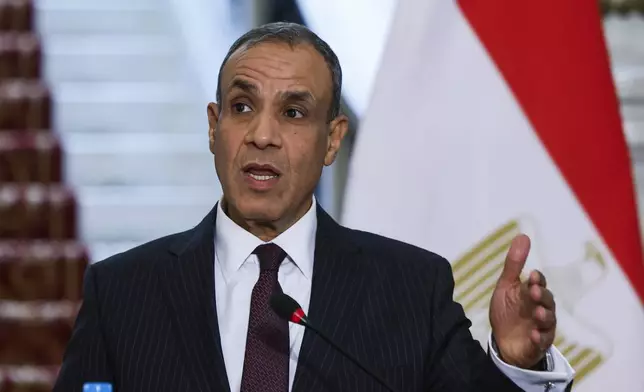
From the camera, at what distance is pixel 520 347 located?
54.6 inches

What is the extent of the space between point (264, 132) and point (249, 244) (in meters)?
0.15

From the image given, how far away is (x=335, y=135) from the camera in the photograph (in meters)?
1.60

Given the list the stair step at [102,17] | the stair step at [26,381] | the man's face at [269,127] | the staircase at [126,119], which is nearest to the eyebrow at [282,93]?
the man's face at [269,127]

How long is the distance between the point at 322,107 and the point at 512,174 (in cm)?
60

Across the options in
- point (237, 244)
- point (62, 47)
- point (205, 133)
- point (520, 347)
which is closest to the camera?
point (520, 347)

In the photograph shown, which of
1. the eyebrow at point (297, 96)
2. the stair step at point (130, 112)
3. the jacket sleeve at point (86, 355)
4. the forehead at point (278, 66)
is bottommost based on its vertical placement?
the stair step at point (130, 112)

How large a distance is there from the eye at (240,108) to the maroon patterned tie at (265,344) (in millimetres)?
180

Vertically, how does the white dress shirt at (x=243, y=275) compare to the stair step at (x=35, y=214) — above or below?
above

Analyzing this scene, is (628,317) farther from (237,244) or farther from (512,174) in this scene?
(237,244)

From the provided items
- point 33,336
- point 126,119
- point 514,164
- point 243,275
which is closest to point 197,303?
point 243,275

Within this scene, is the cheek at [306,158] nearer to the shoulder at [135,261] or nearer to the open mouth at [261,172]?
the open mouth at [261,172]

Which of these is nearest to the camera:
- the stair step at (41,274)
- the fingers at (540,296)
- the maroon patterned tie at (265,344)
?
the fingers at (540,296)

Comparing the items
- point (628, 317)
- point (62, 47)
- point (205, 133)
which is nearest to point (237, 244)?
point (628, 317)

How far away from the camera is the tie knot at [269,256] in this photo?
151cm
